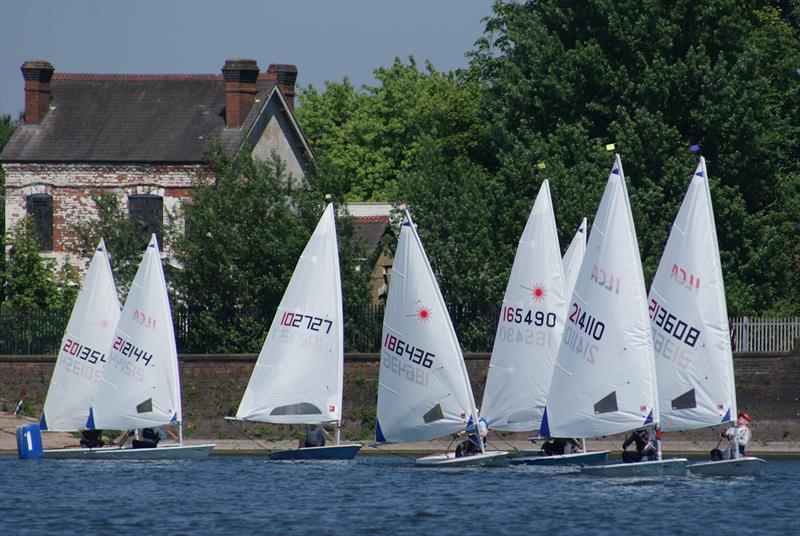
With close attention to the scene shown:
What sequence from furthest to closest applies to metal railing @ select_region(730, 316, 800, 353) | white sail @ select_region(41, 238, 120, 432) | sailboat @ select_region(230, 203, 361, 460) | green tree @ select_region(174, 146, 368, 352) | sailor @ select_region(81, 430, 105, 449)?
green tree @ select_region(174, 146, 368, 352), metal railing @ select_region(730, 316, 800, 353), white sail @ select_region(41, 238, 120, 432), sailor @ select_region(81, 430, 105, 449), sailboat @ select_region(230, 203, 361, 460)

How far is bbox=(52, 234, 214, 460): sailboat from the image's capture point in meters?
47.3

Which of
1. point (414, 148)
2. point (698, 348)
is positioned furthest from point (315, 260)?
point (414, 148)

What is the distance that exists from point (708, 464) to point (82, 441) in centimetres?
1770

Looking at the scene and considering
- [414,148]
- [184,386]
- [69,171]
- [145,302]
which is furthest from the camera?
[414,148]

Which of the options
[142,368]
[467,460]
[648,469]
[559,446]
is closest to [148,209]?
[142,368]

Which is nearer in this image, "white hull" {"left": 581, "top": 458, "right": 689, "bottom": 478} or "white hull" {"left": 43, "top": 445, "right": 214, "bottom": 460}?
"white hull" {"left": 581, "top": 458, "right": 689, "bottom": 478}

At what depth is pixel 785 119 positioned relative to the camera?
199 ft

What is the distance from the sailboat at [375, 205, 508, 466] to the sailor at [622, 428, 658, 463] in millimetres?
4144

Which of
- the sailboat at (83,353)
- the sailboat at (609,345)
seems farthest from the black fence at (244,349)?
the sailboat at (609,345)

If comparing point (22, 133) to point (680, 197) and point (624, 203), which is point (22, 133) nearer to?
point (680, 197)

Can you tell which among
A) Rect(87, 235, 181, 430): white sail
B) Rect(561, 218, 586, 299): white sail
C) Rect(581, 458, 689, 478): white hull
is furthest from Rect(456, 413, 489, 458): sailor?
Rect(87, 235, 181, 430): white sail

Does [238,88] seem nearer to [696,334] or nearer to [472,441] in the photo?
[472,441]

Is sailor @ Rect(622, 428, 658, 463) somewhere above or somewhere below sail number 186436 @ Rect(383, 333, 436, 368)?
below

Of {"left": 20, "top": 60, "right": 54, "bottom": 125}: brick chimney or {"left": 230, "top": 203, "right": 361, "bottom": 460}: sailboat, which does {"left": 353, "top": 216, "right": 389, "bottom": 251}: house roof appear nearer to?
{"left": 20, "top": 60, "right": 54, "bottom": 125}: brick chimney
